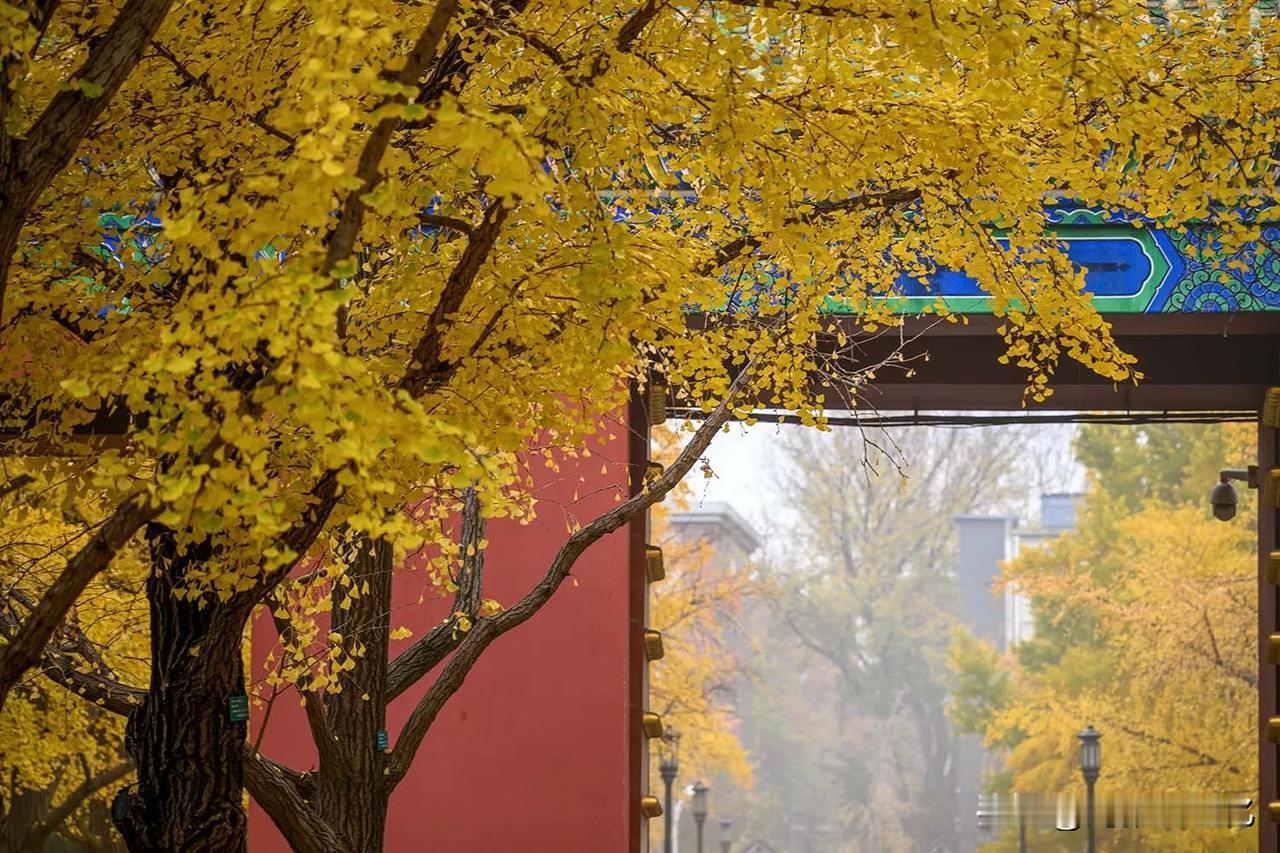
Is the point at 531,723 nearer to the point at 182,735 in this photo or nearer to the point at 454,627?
the point at 454,627

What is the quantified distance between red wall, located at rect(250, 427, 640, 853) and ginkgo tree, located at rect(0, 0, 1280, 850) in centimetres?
313

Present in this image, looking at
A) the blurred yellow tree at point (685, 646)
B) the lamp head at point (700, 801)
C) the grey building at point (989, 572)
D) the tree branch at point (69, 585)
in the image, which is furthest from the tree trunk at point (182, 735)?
the grey building at point (989, 572)

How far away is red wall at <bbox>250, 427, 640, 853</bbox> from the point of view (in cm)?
940

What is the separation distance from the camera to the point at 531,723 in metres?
9.52

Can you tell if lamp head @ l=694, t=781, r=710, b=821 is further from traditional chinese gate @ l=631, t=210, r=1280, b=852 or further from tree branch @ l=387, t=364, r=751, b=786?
tree branch @ l=387, t=364, r=751, b=786

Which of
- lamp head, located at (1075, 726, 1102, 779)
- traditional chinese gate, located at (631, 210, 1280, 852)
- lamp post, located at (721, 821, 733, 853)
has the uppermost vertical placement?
traditional chinese gate, located at (631, 210, 1280, 852)

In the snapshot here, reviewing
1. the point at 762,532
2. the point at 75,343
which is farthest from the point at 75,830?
the point at 762,532

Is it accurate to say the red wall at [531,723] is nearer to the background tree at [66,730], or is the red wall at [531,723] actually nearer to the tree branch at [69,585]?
the background tree at [66,730]

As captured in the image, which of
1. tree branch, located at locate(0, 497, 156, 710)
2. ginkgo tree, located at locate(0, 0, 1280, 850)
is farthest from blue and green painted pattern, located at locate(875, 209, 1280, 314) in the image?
tree branch, located at locate(0, 497, 156, 710)

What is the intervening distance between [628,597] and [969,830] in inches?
1340

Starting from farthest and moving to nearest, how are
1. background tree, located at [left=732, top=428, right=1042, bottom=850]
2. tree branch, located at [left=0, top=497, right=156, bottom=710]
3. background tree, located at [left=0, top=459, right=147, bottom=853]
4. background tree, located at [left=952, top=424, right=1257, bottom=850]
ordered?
background tree, located at [left=732, top=428, right=1042, bottom=850] < background tree, located at [left=952, top=424, right=1257, bottom=850] < background tree, located at [left=0, top=459, right=147, bottom=853] < tree branch, located at [left=0, top=497, right=156, bottom=710]

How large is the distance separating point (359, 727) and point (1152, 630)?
15.6 m

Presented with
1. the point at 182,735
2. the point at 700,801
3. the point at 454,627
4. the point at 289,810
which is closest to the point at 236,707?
the point at 182,735

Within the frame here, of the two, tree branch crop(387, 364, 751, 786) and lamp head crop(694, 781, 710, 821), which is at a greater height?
tree branch crop(387, 364, 751, 786)
